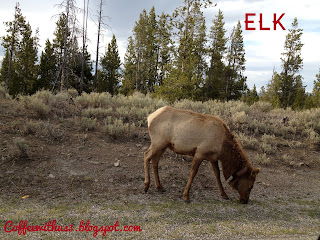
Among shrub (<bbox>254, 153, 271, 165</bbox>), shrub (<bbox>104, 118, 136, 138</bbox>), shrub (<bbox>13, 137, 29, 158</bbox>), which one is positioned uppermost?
shrub (<bbox>104, 118, 136, 138</bbox>)

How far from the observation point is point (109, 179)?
229 inches

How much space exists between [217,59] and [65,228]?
35.1 m

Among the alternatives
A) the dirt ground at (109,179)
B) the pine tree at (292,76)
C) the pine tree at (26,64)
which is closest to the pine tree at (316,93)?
the pine tree at (292,76)

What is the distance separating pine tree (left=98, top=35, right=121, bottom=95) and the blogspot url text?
109 ft

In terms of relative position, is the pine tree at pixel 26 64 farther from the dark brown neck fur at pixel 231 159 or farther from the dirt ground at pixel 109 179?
the dark brown neck fur at pixel 231 159

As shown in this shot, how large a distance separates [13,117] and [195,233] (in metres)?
7.80

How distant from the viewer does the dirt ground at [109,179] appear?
15.8 feet

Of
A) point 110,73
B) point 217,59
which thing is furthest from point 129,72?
point 217,59

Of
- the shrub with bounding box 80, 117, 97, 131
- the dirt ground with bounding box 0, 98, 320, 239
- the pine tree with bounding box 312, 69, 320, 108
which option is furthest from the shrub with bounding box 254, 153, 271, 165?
the pine tree with bounding box 312, 69, 320, 108

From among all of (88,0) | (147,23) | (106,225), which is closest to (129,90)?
(147,23)

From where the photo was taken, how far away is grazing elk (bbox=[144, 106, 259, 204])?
4.88m

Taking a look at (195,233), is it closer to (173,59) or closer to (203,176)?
(203,176)

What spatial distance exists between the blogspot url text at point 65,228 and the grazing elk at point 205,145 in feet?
5.81

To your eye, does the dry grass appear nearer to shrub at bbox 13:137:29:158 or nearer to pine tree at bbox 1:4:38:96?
shrub at bbox 13:137:29:158
